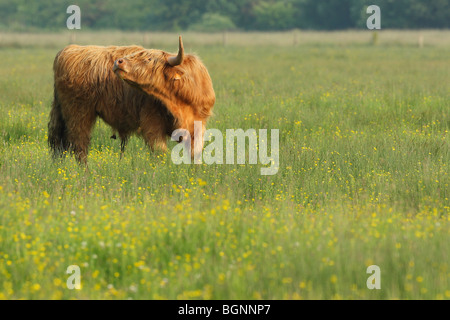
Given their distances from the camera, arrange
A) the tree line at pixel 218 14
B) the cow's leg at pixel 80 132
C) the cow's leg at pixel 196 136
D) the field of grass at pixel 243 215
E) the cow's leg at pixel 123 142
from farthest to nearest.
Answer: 1. the tree line at pixel 218 14
2. the cow's leg at pixel 123 142
3. the cow's leg at pixel 80 132
4. the cow's leg at pixel 196 136
5. the field of grass at pixel 243 215

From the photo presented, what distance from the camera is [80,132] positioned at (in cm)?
732

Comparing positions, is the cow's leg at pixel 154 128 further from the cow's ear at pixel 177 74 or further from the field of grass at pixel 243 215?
the cow's ear at pixel 177 74

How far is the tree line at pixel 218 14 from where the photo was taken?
5597cm

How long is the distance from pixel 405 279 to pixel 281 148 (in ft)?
13.5

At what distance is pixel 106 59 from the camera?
7.14m

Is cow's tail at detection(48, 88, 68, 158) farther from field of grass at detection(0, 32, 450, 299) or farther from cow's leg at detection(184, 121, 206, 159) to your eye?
cow's leg at detection(184, 121, 206, 159)

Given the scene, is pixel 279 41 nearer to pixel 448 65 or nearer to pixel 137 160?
pixel 448 65

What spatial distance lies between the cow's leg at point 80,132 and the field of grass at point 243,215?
262 millimetres

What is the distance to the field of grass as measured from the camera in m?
3.73

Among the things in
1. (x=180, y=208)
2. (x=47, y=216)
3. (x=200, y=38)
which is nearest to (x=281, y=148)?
(x=180, y=208)

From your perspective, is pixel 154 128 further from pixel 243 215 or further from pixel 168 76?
pixel 243 215

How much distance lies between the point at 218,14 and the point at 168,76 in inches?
2332

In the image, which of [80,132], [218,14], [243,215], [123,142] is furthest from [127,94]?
[218,14]

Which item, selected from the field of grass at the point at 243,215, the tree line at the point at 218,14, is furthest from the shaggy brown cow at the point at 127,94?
the tree line at the point at 218,14
